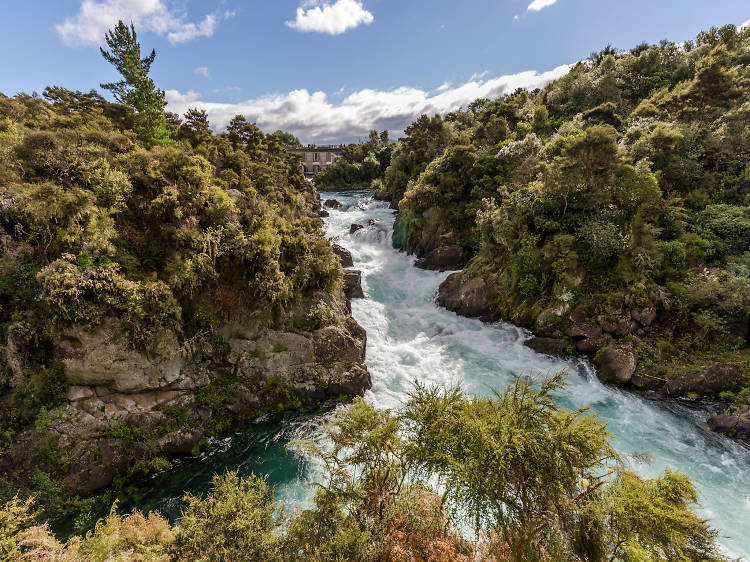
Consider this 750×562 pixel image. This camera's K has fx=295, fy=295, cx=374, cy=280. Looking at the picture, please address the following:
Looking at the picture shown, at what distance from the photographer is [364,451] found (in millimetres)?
8203

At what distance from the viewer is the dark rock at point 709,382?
1372 cm

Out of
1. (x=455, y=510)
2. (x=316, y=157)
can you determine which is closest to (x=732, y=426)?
(x=455, y=510)

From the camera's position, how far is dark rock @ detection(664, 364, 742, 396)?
1372 cm

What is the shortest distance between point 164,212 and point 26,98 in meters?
26.7

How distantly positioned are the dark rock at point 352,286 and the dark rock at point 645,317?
710 inches

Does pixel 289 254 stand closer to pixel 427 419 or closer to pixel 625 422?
pixel 427 419

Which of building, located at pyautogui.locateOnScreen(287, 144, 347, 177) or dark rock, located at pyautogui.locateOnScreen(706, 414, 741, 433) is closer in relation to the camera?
dark rock, located at pyautogui.locateOnScreen(706, 414, 741, 433)

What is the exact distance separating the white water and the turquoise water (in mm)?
38

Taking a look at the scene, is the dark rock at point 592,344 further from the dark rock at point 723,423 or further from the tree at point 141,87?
the tree at point 141,87

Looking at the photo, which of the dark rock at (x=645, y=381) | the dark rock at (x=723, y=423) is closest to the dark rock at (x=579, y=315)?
the dark rock at (x=645, y=381)

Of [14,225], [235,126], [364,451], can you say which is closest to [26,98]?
[235,126]

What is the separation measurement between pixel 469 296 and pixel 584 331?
7.58 m

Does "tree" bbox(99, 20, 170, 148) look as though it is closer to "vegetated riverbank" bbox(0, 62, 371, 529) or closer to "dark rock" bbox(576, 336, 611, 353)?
"vegetated riverbank" bbox(0, 62, 371, 529)

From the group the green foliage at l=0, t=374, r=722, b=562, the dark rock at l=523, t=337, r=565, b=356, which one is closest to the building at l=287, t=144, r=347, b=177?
the dark rock at l=523, t=337, r=565, b=356
